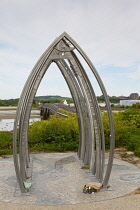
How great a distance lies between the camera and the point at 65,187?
7.10 m

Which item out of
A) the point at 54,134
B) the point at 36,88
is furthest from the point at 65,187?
the point at 54,134

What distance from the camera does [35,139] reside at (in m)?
13.1

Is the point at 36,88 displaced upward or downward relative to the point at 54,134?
upward

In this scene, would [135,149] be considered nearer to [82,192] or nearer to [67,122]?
[67,122]

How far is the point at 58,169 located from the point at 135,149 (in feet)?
14.7

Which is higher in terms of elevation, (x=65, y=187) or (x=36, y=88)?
(x=36, y=88)

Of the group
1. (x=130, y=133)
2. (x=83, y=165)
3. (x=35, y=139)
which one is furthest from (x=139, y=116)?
(x=83, y=165)

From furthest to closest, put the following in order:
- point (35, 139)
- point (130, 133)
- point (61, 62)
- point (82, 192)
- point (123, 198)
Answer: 1. point (130, 133)
2. point (35, 139)
3. point (61, 62)
4. point (82, 192)
5. point (123, 198)

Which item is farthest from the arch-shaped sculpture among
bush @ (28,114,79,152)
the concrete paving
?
bush @ (28,114,79,152)

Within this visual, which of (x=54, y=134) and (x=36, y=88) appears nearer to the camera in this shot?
(x=36, y=88)

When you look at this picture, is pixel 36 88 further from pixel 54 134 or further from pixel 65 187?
pixel 54 134

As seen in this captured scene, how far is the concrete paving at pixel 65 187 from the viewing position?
19.6 ft

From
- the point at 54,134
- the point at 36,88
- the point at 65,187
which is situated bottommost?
the point at 65,187

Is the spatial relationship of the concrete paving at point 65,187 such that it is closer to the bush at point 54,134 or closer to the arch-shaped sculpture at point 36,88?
the arch-shaped sculpture at point 36,88
